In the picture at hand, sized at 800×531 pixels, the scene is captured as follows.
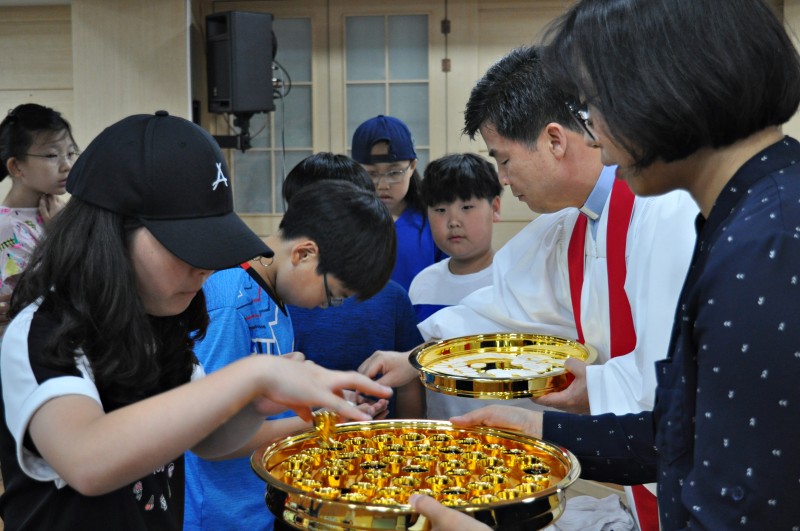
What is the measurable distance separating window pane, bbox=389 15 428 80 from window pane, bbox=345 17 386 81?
0.24 ft

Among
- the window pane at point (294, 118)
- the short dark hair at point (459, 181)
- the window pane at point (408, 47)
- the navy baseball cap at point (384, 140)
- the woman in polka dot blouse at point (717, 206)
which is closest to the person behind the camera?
the woman in polka dot blouse at point (717, 206)

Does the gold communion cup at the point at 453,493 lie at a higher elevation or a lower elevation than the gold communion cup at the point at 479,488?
higher

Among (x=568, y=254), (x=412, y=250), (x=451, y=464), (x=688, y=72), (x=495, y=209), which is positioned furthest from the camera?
(x=412, y=250)

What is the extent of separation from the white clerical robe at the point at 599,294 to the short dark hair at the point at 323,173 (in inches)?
22.4

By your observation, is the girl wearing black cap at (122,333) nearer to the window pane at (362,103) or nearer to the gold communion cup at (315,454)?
the gold communion cup at (315,454)

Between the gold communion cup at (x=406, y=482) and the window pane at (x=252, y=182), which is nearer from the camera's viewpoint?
the gold communion cup at (x=406, y=482)

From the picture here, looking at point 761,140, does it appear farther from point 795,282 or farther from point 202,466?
point 202,466

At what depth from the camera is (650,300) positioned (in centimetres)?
179

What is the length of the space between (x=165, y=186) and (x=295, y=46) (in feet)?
18.0

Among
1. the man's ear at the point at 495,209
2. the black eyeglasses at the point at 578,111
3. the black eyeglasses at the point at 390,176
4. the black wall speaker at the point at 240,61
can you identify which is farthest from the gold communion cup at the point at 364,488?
the black wall speaker at the point at 240,61

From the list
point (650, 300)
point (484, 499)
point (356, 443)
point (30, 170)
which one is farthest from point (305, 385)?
point (30, 170)

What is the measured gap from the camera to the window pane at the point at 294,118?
6484 mm

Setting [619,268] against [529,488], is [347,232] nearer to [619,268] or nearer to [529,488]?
[619,268]

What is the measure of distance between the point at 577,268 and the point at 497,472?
111cm
